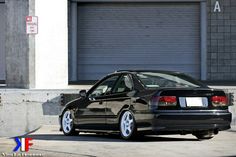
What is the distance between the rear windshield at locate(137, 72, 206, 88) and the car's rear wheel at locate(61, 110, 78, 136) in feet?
7.56

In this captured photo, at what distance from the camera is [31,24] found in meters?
19.3

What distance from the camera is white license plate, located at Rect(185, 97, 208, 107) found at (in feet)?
39.8

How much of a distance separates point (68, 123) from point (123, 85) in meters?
2.14

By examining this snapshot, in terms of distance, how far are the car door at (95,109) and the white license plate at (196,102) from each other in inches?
73.7

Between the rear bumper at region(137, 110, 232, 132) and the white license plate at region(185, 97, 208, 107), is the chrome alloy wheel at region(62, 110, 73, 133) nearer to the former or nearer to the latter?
the rear bumper at region(137, 110, 232, 132)

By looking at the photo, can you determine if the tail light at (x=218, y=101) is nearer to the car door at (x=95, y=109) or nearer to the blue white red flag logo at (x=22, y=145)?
the car door at (x=95, y=109)

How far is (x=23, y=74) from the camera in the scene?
1964cm

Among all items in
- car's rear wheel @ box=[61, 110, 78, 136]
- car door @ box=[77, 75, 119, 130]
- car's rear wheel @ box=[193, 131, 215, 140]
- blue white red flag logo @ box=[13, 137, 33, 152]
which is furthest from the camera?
car's rear wheel @ box=[61, 110, 78, 136]

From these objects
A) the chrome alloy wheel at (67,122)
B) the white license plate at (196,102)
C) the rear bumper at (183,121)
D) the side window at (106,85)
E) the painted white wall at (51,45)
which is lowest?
the chrome alloy wheel at (67,122)

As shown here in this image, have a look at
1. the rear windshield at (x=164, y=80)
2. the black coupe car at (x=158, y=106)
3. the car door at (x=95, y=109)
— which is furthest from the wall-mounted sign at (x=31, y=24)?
the rear windshield at (x=164, y=80)

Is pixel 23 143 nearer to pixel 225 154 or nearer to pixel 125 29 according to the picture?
pixel 225 154

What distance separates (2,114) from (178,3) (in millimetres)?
11494

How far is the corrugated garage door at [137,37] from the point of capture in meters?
27.6

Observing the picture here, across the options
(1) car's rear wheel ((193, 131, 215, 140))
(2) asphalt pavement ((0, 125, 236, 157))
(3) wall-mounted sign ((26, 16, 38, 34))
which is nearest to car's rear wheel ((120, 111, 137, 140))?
(2) asphalt pavement ((0, 125, 236, 157))
